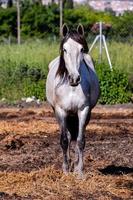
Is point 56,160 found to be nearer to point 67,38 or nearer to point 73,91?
point 73,91

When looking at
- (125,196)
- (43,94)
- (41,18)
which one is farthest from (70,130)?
(41,18)

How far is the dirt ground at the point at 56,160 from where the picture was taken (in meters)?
9.63

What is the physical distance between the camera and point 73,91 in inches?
415

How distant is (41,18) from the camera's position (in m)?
38.1

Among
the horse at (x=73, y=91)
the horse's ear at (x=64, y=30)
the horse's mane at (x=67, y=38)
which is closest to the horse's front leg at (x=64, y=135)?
the horse at (x=73, y=91)

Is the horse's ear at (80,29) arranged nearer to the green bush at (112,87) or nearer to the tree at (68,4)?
the green bush at (112,87)

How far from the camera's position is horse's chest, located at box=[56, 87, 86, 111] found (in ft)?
34.5

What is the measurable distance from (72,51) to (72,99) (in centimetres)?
67

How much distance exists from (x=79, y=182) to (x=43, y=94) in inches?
485

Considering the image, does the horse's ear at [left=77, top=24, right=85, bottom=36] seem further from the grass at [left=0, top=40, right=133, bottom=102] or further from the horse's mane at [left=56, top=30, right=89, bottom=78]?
the grass at [left=0, top=40, right=133, bottom=102]

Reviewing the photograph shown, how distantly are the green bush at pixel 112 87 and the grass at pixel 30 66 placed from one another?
3.50ft

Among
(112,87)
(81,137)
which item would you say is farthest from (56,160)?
(112,87)

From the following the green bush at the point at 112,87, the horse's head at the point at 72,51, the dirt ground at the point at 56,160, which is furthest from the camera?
the green bush at the point at 112,87

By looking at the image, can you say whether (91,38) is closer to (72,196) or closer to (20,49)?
(20,49)
